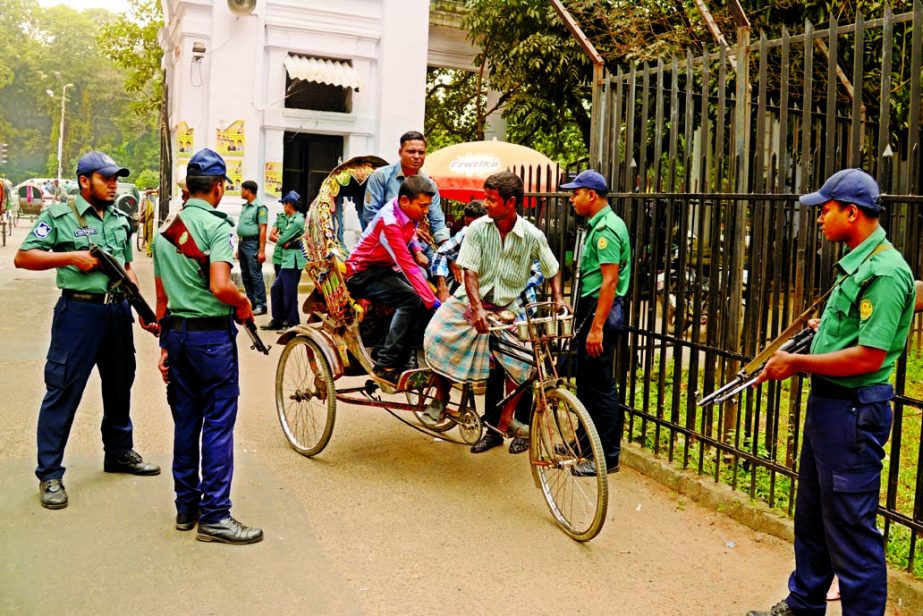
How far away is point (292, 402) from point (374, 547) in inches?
88.4

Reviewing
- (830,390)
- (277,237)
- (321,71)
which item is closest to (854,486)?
(830,390)

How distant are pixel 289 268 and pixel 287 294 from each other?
337 millimetres

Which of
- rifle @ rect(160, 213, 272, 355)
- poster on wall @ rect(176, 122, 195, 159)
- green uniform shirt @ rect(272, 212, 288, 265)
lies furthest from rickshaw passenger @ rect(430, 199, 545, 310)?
poster on wall @ rect(176, 122, 195, 159)

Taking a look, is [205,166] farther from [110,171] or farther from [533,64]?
[533,64]

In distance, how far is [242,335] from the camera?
10.9 metres

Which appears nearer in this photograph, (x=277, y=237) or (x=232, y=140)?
(x=277, y=237)

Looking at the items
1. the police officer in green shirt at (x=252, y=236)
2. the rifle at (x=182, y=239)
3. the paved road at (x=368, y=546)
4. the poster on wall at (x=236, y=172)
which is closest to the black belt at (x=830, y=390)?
the paved road at (x=368, y=546)

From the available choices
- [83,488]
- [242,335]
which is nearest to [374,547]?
[83,488]

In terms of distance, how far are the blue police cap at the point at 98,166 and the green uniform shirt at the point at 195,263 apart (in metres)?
0.77

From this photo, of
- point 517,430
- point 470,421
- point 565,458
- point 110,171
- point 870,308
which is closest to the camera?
point 870,308

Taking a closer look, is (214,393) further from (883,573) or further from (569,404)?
(883,573)

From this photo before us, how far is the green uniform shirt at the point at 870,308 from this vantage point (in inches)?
125

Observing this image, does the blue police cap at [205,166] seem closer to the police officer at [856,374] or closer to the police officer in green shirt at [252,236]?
the police officer at [856,374]

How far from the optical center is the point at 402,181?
257 inches
